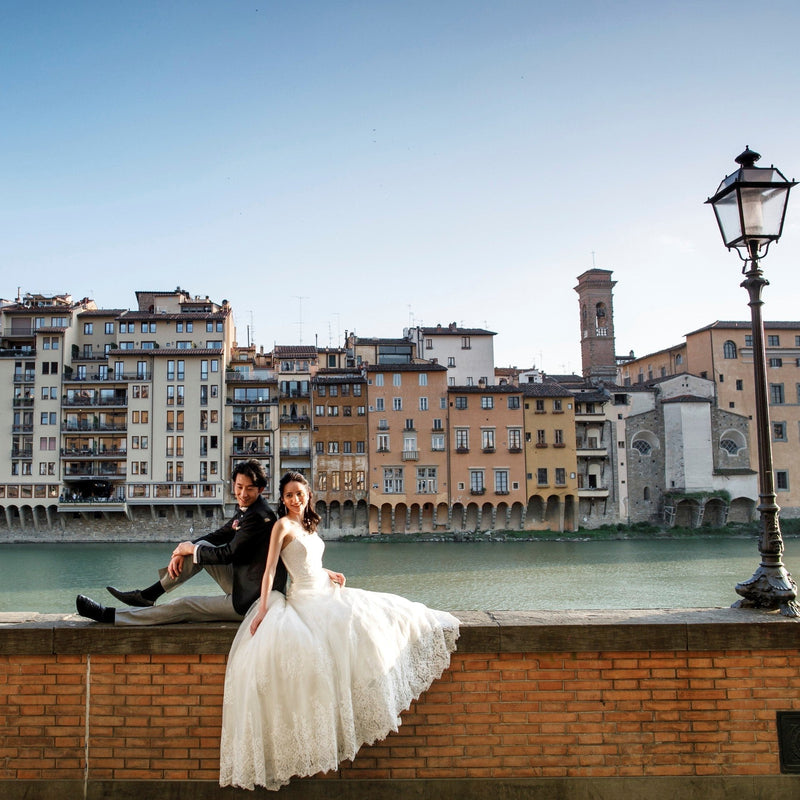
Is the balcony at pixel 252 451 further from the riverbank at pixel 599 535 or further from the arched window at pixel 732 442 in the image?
the arched window at pixel 732 442

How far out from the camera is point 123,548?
49125 mm

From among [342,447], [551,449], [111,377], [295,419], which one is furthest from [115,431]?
[551,449]

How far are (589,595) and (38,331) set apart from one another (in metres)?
41.7

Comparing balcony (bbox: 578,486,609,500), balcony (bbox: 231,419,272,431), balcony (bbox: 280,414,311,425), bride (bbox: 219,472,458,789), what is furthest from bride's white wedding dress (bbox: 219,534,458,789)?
balcony (bbox: 578,486,609,500)

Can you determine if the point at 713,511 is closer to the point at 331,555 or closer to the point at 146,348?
the point at 331,555

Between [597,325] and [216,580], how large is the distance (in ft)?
219

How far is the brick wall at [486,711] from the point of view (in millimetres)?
3994

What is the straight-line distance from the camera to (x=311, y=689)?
379cm

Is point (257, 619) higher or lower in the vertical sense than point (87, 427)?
lower

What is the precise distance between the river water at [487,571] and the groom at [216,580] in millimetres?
17644

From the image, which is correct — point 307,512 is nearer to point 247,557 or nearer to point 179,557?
point 247,557

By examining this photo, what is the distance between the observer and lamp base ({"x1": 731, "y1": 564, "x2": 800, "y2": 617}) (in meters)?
4.42

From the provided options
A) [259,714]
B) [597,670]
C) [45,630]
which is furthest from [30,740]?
[597,670]

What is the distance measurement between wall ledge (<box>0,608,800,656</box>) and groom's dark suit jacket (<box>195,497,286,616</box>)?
201 mm
